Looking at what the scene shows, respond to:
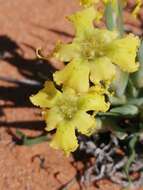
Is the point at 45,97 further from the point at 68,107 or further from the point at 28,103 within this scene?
the point at 28,103

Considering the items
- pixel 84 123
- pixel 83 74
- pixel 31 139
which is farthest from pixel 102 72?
pixel 31 139

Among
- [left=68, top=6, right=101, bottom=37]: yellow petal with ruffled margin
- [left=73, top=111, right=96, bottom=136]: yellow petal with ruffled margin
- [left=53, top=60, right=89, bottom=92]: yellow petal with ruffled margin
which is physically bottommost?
[left=73, top=111, right=96, bottom=136]: yellow petal with ruffled margin

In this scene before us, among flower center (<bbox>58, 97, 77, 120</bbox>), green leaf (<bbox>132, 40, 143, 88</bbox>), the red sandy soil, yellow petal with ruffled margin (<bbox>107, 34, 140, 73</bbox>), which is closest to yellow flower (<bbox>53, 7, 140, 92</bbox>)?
yellow petal with ruffled margin (<bbox>107, 34, 140, 73</bbox>)

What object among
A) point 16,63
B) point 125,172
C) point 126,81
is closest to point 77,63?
point 126,81

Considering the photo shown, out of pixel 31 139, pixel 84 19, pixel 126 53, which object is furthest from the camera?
pixel 31 139

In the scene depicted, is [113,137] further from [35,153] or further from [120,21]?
[120,21]

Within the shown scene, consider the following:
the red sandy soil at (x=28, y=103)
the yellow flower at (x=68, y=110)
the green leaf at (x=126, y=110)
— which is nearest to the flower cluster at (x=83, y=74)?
the yellow flower at (x=68, y=110)

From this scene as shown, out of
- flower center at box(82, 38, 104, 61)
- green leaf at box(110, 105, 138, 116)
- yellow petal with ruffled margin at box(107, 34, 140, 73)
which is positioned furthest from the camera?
green leaf at box(110, 105, 138, 116)

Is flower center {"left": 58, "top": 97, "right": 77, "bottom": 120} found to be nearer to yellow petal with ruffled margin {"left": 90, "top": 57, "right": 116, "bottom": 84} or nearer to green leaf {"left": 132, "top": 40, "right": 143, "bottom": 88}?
yellow petal with ruffled margin {"left": 90, "top": 57, "right": 116, "bottom": 84}
